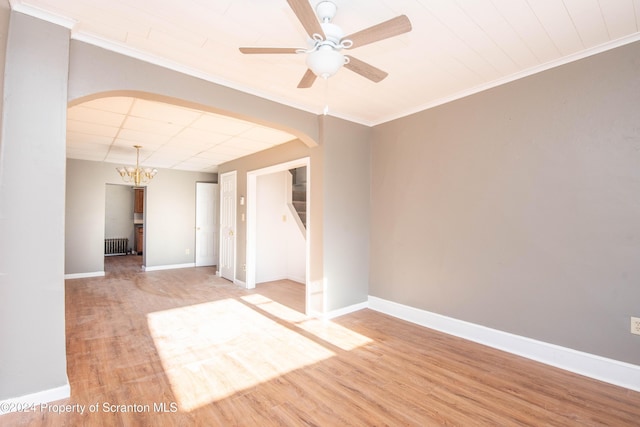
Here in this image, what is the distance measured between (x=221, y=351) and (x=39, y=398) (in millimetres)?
1284

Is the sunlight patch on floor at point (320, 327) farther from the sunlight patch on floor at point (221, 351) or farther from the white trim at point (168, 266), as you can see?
the white trim at point (168, 266)

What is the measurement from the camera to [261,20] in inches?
80.6

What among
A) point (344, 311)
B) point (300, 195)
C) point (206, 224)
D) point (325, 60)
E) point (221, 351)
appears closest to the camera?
point (325, 60)

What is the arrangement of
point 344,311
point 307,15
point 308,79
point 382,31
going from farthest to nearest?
1. point 344,311
2. point 308,79
3. point 382,31
4. point 307,15

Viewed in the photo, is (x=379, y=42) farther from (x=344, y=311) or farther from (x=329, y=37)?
(x=344, y=311)

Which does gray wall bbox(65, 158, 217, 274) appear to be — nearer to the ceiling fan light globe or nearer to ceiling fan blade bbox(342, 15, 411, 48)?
the ceiling fan light globe

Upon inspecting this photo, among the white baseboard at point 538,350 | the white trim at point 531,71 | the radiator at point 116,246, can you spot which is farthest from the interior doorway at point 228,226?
the radiator at point 116,246

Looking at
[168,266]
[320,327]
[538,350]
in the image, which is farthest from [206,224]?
[538,350]

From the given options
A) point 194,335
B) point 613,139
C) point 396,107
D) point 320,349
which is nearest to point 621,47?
point 613,139

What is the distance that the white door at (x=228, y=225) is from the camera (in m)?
5.96

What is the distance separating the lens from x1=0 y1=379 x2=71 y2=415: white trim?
6.16ft

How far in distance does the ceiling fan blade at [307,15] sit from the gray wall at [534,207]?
2249mm

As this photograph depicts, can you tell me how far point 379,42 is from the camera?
2301 millimetres

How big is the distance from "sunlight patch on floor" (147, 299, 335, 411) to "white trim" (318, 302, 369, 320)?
1.94 ft
